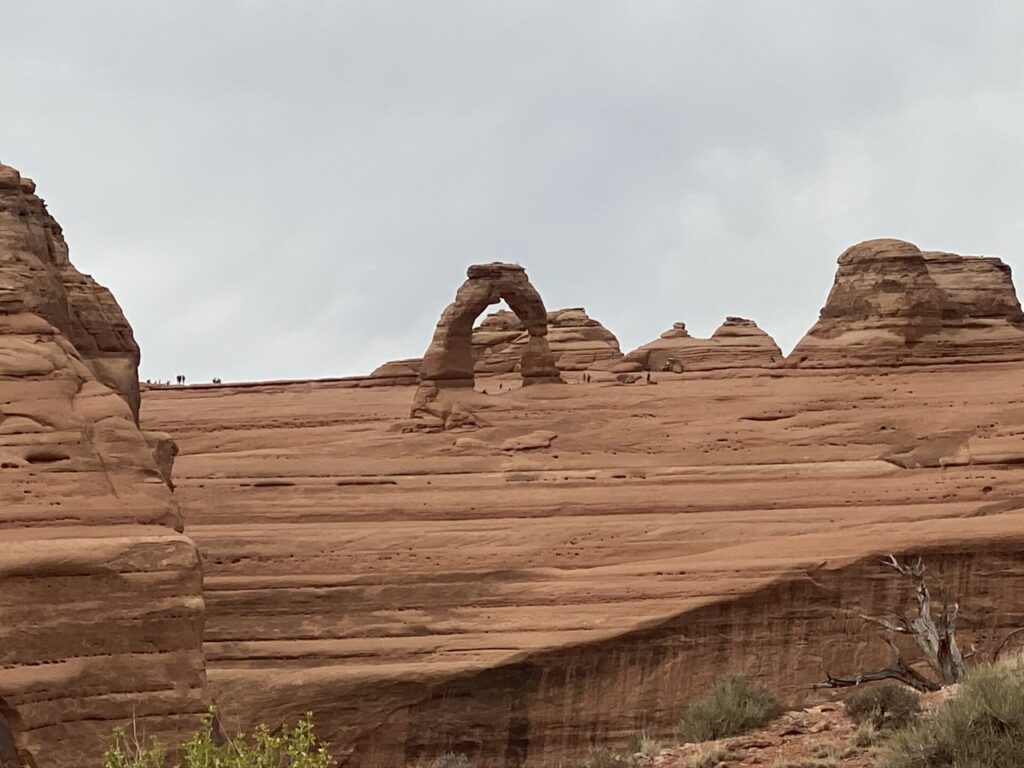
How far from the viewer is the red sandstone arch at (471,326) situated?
37.5 meters

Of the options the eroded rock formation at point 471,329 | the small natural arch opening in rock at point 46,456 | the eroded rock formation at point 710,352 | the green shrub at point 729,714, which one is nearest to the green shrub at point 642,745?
the green shrub at point 729,714

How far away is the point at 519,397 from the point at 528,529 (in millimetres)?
9623

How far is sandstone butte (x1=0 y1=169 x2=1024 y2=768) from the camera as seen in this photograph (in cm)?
1536

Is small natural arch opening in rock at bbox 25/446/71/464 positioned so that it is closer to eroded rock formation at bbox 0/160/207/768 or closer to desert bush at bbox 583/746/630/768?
eroded rock formation at bbox 0/160/207/768

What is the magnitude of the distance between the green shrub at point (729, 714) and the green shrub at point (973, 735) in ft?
11.4

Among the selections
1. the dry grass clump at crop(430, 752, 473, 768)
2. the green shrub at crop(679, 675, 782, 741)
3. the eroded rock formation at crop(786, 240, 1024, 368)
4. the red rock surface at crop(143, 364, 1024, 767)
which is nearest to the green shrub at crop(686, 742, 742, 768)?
the green shrub at crop(679, 675, 782, 741)

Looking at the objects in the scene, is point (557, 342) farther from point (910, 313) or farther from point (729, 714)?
point (729, 714)

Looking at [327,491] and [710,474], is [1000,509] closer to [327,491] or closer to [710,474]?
[710,474]

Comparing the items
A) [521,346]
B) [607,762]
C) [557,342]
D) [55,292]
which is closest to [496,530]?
[55,292]

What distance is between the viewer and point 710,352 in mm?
52188

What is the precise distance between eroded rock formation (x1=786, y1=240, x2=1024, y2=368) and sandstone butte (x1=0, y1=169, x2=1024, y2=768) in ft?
0.24

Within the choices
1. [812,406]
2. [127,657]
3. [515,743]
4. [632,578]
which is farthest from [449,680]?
[812,406]

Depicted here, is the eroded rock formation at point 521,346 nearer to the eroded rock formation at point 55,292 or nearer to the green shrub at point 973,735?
the eroded rock formation at point 55,292

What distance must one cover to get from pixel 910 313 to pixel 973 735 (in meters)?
27.4
